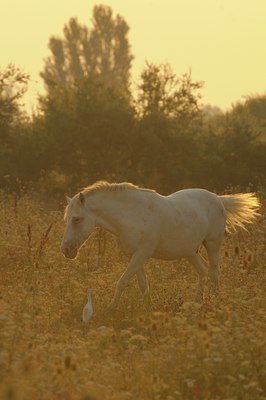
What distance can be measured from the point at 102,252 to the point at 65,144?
431 inches

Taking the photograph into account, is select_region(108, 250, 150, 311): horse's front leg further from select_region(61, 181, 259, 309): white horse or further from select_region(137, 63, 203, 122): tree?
select_region(137, 63, 203, 122): tree

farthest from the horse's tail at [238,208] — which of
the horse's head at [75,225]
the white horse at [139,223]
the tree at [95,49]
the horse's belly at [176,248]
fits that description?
the tree at [95,49]

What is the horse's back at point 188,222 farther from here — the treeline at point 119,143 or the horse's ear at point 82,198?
the treeline at point 119,143

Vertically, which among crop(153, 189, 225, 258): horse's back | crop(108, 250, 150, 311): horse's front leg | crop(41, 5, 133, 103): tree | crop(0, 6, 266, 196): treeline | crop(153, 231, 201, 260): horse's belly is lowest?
crop(108, 250, 150, 311): horse's front leg

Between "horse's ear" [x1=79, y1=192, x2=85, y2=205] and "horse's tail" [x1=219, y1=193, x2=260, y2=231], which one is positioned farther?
"horse's tail" [x1=219, y1=193, x2=260, y2=231]

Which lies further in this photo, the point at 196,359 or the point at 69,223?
the point at 69,223

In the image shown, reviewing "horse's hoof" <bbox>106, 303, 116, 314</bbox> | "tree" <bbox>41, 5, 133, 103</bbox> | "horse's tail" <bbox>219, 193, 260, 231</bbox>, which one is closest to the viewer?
"horse's hoof" <bbox>106, 303, 116, 314</bbox>

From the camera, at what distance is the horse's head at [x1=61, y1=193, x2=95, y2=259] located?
33.1ft

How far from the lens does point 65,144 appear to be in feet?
78.7

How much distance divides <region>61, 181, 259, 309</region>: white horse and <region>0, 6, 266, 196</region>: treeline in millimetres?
12004

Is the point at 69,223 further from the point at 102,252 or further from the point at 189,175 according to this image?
the point at 189,175

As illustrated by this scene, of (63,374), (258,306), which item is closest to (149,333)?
(258,306)

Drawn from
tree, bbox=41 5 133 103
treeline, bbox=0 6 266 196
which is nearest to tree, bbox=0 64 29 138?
treeline, bbox=0 6 266 196

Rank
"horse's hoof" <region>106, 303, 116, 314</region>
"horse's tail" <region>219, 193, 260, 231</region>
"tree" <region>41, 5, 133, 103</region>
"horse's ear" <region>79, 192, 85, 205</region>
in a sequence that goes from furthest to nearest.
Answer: "tree" <region>41, 5, 133, 103</region> < "horse's tail" <region>219, 193, 260, 231</region> < "horse's ear" <region>79, 192, 85, 205</region> < "horse's hoof" <region>106, 303, 116, 314</region>
